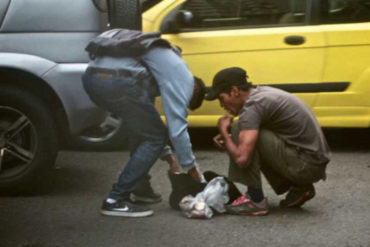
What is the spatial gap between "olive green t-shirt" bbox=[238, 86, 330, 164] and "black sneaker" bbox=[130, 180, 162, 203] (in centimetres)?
87

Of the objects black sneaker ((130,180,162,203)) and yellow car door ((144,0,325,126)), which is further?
yellow car door ((144,0,325,126))

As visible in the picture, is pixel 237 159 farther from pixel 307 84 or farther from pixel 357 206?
pixel 307 84

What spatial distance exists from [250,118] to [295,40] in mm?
2267

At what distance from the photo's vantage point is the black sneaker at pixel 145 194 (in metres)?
6.44

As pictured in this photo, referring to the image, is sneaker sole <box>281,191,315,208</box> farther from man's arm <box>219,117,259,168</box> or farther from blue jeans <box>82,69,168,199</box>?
blue jeans <box>82,69,168,199</box>

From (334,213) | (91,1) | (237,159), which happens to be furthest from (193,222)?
(91,1)

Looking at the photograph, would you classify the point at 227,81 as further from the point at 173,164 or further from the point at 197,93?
the point at 173,164

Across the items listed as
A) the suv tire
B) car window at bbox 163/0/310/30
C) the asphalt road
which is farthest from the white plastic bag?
car window at bbox 163/0/310/30

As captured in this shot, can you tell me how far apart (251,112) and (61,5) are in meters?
1.57

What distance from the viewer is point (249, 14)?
8.09 m

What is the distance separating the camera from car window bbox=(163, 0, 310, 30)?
8070 millimetres

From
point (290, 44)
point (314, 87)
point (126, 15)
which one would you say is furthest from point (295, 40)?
point (126, 15)

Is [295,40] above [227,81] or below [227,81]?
below

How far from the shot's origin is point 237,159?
585cm
